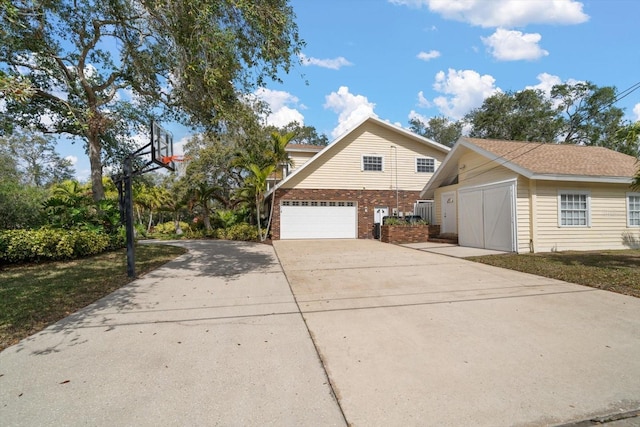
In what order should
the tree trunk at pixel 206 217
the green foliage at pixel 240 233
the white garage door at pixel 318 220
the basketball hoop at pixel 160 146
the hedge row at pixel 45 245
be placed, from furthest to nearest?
the tree trunk at pixel 206 217
the green foliage at pixel 240 233
the white garage door at pixel 318 220
the hedge row at pixel 45 245
the basketball hoop at pixel 160 146

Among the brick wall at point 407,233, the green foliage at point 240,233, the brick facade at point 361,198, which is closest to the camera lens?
the brick wall at point 407,233

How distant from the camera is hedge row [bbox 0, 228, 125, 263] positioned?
880 cm

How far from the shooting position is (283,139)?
1764 cm

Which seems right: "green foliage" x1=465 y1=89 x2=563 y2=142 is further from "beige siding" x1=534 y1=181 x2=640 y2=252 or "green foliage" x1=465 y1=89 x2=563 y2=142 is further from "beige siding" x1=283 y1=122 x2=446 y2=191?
"beige siding" x1=534 y1=181 x2=640 y2=252

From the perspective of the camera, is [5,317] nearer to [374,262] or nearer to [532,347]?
[532,347]

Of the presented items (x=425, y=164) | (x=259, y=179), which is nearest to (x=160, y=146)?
(x=259, y=179)

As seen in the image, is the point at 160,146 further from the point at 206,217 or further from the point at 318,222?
the point at 206,217

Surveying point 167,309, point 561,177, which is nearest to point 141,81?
point 167,309

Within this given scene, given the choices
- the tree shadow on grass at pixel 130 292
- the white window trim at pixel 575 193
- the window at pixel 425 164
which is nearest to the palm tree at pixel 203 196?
the tree shadow on grass at pixel 130 292

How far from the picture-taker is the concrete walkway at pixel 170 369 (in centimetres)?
255

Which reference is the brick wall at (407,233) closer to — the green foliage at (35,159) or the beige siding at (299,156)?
the beige siding at (299,156)

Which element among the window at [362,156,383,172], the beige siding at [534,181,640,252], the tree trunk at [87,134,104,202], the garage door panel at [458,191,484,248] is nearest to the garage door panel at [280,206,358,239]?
the window at [362,156,383,172]

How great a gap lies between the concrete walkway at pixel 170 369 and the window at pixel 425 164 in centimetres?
1633

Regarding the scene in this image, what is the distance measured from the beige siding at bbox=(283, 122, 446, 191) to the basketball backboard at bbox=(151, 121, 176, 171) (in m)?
9.02
